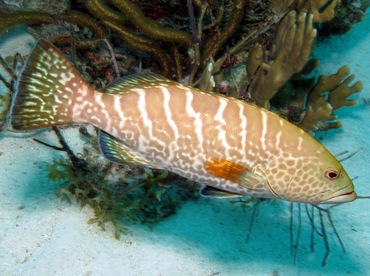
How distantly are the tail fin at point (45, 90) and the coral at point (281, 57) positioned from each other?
2.46m

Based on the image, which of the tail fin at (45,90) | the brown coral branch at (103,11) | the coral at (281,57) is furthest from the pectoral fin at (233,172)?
the brown coral branch at (103,11)

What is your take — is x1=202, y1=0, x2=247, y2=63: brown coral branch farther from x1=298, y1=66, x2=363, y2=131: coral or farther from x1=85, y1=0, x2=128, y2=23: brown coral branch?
x1=298, y1=66, x2=363, y2=131: coral

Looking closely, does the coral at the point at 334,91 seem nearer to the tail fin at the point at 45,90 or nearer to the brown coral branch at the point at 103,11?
the brown coral branch at the point at 103,11

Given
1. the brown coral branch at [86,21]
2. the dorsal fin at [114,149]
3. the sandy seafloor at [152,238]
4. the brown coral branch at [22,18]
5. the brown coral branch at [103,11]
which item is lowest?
the sandy seafloor at [152,238]

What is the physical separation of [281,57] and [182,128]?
7.05 feet

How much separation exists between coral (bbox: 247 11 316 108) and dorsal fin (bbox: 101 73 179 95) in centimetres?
192

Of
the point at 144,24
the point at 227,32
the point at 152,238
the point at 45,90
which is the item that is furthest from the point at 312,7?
the point at 152,238

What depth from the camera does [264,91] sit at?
4.54m

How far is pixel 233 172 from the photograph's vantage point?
276 centimetres

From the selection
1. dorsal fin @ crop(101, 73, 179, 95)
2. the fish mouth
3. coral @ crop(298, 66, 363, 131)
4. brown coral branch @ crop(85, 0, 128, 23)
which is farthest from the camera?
coral @ crop(298, 66, 363, 131)

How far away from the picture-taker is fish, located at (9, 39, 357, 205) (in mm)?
2625

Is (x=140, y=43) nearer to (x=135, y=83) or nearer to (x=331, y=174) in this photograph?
(x=135, y=83)

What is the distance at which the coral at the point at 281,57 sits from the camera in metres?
3.93

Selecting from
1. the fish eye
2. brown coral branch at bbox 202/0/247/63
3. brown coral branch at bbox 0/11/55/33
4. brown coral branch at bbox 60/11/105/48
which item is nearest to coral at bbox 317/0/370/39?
brown coral branch at bbox 202/0/247/63
